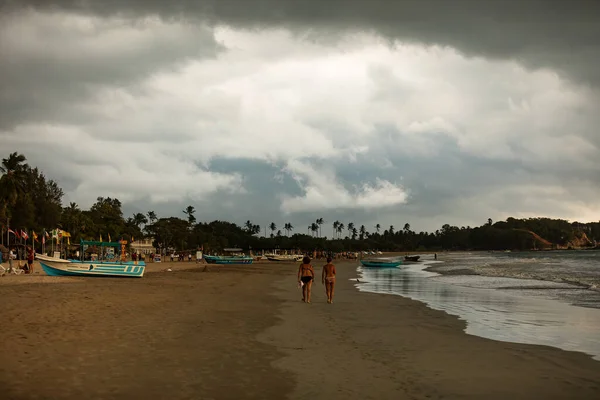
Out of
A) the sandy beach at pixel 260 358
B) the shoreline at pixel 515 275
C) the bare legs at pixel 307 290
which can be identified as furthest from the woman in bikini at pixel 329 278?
the shoreline at pixel 515 275

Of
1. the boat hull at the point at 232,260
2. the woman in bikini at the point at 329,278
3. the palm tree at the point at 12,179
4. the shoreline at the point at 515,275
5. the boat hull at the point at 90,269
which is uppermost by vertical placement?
the palm tree at the point at 12,179

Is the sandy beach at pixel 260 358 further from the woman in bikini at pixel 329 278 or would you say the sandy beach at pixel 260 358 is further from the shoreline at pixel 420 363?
the woman in bikini at pixel 329 278

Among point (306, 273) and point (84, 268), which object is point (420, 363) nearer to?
point (306, 273)

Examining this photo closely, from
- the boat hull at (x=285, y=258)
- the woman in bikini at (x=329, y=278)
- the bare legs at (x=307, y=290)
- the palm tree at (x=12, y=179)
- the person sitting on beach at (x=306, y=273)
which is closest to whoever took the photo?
the person sitting on beach at (x=306, y=273)

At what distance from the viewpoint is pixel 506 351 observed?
11969 millimetres

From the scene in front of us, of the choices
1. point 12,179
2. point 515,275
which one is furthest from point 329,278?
point 12,179

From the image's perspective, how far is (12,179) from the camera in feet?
258

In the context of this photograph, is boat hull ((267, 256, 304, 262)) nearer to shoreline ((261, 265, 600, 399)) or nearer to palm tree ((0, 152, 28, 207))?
palm tree ((0, 152, 28, 207))

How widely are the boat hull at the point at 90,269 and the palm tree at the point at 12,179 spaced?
47.9m

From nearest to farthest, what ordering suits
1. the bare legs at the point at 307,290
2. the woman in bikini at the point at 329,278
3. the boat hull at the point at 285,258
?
the woman in bikini at the point at 329,278
the bare legs at the point at 307,290
the boat hull at the point at 285,258

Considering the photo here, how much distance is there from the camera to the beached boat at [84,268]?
36.4 meters

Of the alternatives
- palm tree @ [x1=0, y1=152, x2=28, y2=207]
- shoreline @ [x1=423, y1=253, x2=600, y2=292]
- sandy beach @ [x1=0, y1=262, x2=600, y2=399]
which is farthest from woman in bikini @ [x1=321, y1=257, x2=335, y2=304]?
palm tree @ [x1=0, y1=152, x2=28, y2=207]

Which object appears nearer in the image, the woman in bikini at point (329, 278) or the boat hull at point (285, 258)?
the woman in bikini at point (329, 278)

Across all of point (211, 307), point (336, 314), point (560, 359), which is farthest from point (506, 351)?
point (211, 307)
